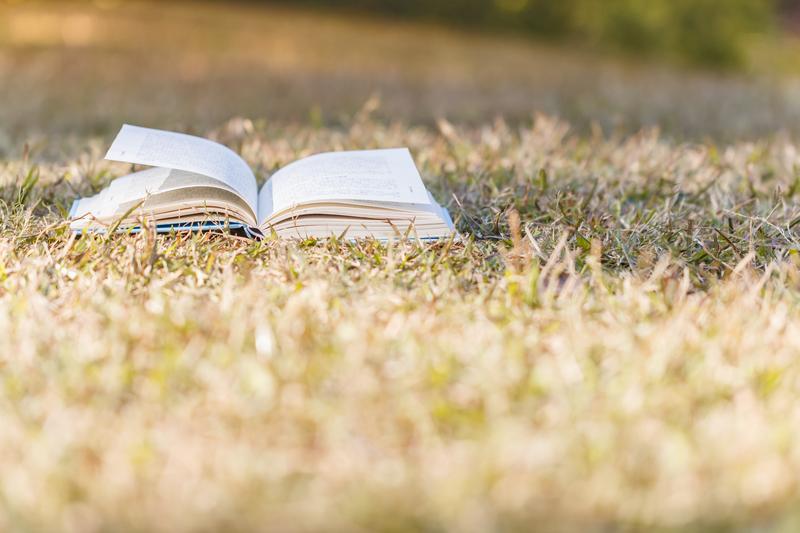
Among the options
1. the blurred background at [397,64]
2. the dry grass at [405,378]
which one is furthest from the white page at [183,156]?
the blurred background at [397,64]

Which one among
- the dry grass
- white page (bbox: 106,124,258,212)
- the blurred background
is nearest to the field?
the dry grass

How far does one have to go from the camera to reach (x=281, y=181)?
1.79 m

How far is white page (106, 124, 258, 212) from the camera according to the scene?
61.2 inches

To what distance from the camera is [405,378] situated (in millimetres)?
1132

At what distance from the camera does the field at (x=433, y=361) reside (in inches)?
36.4

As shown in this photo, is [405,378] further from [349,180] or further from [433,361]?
[349,180]

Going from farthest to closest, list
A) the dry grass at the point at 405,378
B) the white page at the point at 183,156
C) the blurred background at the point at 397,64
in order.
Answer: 1. the blurred background at the point at 397,64
2. the white page at the point at 183,156
3. the dry grass at the point at 405,378

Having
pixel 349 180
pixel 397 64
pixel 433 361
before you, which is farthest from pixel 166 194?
pixel 397 64

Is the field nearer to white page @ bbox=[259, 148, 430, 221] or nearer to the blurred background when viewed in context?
white page @ bbox=[259, 148, 430, 221]

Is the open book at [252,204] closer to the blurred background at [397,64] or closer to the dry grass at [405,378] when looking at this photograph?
the dry grass at [405,378]

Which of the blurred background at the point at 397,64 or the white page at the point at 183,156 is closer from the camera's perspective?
the white page at the point at 183,156

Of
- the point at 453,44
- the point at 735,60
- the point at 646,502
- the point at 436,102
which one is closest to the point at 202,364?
the point at 646,502

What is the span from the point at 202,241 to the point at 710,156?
1.54 meters

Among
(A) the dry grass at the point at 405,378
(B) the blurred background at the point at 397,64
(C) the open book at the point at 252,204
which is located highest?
(B) the blurred background at the point at 397,64
